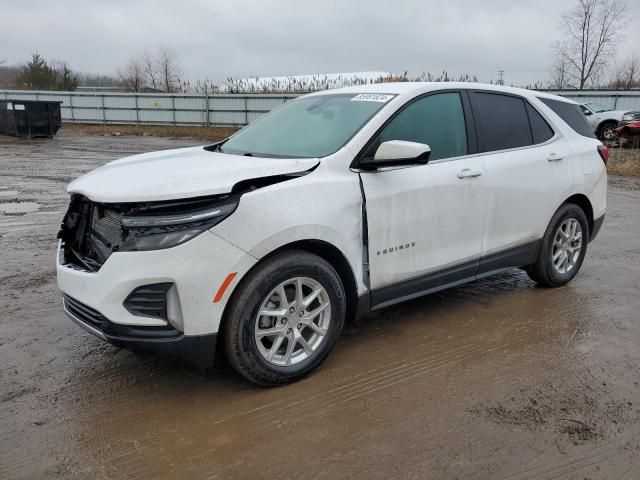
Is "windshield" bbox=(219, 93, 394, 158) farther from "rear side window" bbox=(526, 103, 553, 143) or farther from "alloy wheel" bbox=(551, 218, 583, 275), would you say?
"alloy wheel" bbox=(551, 218, 583, 275)

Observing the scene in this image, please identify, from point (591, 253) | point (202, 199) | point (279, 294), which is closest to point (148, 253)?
point (202, 199)

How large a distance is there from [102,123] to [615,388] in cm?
3634

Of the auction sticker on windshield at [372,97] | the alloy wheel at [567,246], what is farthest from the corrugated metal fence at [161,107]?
the auction sticker on windshield at [372,97]

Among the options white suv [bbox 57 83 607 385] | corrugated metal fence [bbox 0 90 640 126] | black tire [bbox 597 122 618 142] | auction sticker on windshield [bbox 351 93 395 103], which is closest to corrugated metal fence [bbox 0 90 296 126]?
corrugated metal fence [bbox 0 90 640 126]

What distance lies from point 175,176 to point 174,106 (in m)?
32.0

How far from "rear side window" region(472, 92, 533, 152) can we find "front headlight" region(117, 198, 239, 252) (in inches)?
92.9

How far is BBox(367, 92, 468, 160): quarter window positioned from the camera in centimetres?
373

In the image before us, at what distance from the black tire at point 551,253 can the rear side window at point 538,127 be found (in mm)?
657

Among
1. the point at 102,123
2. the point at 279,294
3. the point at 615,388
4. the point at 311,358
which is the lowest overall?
the point at 615,388

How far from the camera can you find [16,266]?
5.53 metres

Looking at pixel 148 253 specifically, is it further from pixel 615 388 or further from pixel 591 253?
pixel 591 253

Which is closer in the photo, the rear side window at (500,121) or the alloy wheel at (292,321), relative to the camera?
the alloy wheel at (292,321)

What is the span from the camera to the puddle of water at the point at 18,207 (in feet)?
26.8

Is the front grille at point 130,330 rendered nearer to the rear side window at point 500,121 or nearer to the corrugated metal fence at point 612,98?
the rear side window at point 500,121
